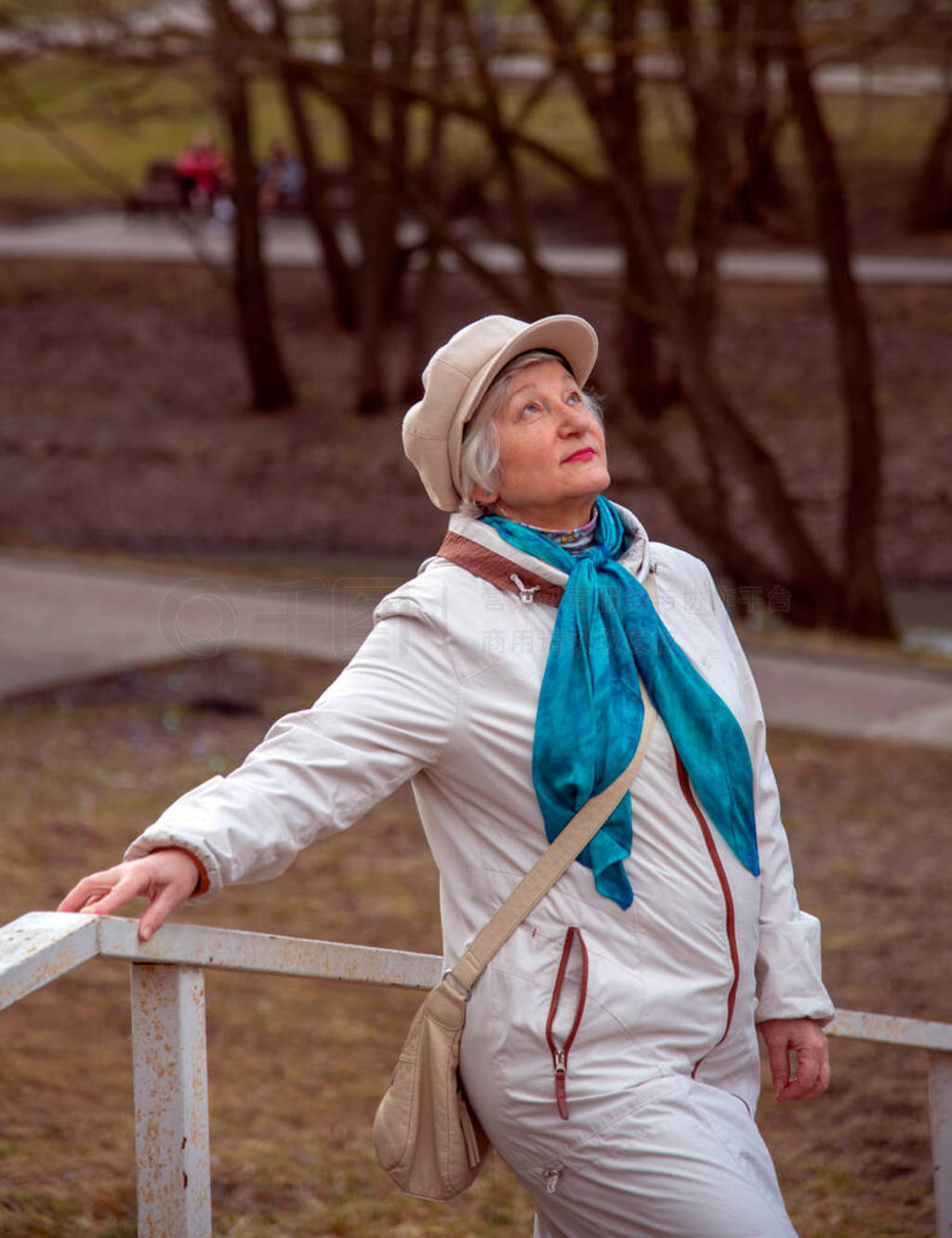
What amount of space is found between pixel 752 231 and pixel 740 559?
17.2 metres

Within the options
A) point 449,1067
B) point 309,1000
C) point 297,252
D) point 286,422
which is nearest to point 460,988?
point 449,1067

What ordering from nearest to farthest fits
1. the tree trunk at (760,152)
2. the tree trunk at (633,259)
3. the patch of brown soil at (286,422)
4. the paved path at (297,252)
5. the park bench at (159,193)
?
the tree trunk at (760,152)
the tree trunk at (633,259)
the patch of brown soil at (286,422)
the paved path at (297,252)
the park bench at (159,193)

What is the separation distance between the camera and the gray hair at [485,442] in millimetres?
2613

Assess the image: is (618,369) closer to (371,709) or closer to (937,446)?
(937,446)

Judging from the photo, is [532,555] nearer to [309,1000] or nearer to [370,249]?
[309,1000]

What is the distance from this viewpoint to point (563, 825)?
2.39 meters

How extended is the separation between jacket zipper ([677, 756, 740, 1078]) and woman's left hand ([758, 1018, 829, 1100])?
160 mm

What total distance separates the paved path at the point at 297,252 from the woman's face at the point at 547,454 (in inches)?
867

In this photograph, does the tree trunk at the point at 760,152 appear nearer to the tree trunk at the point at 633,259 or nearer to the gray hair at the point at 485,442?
the tree trunk at the point at 633,259

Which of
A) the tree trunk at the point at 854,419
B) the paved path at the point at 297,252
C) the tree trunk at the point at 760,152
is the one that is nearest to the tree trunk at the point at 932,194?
the paved path at the point at 297,252

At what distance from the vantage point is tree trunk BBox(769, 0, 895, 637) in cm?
1239

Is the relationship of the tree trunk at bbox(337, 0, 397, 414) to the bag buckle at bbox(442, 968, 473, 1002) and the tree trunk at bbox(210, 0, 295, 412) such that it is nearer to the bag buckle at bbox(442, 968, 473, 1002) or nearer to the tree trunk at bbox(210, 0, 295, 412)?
the tree trunk at bbox(210, 0, 295, 412)

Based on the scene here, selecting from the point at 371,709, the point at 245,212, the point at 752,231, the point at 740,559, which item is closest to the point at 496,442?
the point at 371,709

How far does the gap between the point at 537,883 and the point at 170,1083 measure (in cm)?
61
